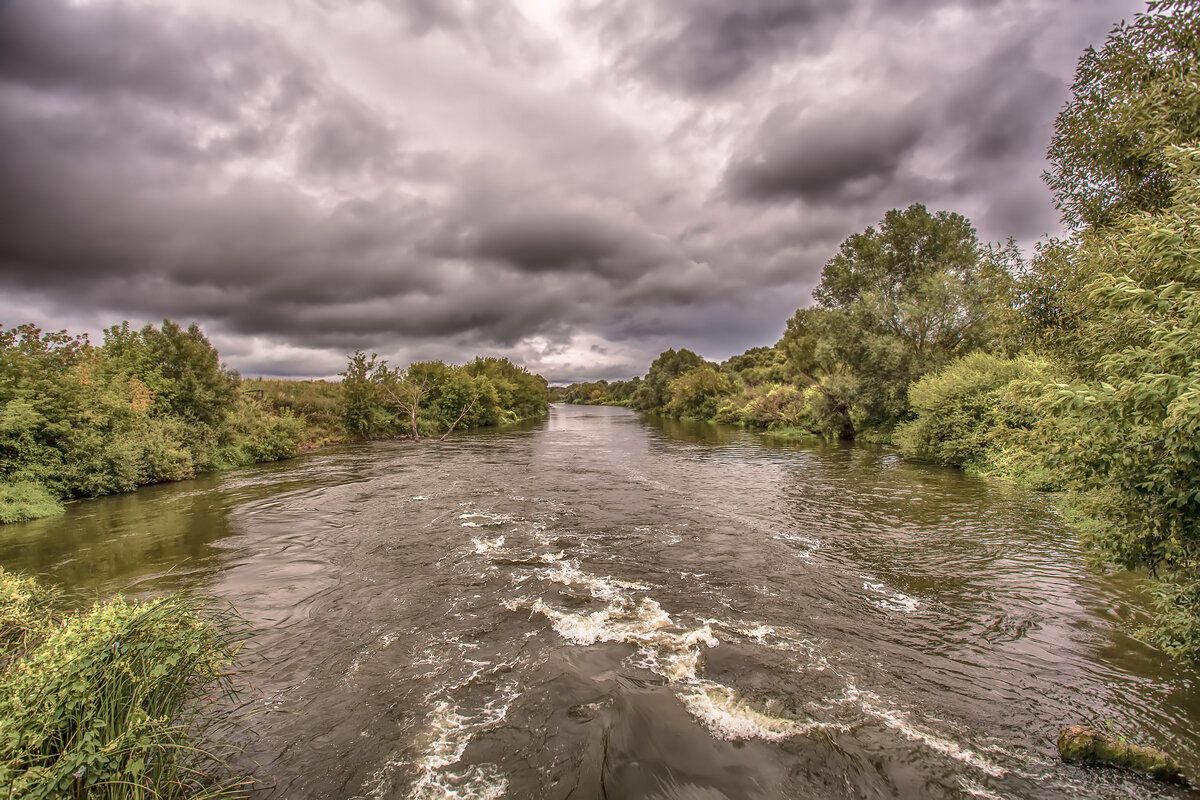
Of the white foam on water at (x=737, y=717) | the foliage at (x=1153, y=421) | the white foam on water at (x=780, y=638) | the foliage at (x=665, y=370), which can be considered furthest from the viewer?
the foliage at (x=665, y=370)

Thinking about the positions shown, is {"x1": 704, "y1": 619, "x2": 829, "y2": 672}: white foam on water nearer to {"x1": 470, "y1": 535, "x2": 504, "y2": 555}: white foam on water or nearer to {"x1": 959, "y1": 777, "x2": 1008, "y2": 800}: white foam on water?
{"x1": 959, "y1": 777, "x2": 1008, "y2": 800}: white foam on water

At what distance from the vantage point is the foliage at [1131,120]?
793 centimetres

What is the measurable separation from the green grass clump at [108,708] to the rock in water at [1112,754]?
8.54 metres

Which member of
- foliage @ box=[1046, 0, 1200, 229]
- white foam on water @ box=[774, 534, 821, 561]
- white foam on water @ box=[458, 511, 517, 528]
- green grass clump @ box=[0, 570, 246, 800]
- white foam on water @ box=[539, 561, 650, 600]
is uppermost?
foliage @ box=[1046, 0, 1200, 229]

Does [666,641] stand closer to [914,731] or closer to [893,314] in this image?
[914,731]

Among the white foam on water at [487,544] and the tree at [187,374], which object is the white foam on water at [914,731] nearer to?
the white foam on water at [487,544]

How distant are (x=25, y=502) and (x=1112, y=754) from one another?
91.4ft

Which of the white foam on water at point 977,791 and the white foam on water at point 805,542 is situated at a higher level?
the white foam on water at point 977,791

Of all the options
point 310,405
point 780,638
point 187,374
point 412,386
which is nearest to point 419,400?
point 412,386

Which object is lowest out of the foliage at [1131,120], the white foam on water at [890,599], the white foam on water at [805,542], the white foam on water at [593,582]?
the white foam on water at [593,582]

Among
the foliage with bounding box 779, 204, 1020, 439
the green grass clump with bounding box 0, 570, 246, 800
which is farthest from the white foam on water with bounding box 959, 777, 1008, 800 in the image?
the foliage with bounding box 779, 204, 1020, 439

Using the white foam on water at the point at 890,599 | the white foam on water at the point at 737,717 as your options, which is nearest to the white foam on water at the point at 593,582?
the white foam on water at the point at 737,717

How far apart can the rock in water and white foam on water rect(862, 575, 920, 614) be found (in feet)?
12.0

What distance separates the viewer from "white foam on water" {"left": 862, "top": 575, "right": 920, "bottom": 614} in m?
8.84
